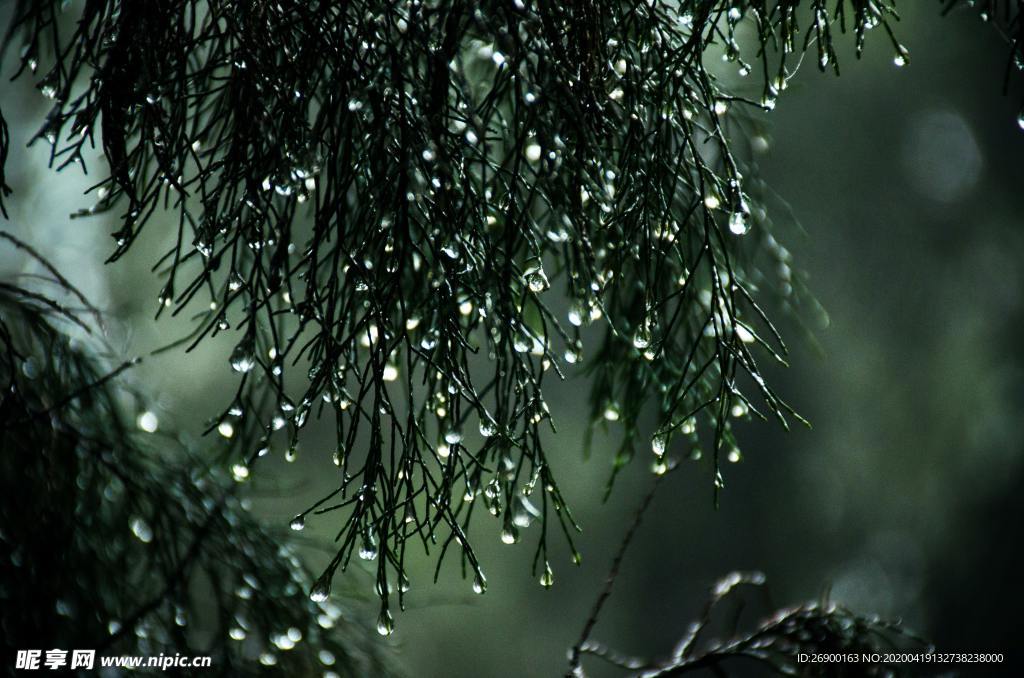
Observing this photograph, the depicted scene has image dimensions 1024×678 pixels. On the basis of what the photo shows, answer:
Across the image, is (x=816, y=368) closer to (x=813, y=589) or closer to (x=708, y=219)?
(x=813, y=589)

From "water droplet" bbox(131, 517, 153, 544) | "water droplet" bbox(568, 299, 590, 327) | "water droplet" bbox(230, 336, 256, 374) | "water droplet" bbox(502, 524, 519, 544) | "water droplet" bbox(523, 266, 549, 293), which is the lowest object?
"water droplet" bbox(502, 524, 519, 544)

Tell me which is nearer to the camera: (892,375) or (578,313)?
(578,313)

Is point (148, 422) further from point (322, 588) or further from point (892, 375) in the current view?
point (892, 375)

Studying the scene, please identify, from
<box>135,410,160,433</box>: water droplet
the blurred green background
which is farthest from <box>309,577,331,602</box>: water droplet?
the blurred green background

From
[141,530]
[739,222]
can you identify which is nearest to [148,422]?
[141,530]

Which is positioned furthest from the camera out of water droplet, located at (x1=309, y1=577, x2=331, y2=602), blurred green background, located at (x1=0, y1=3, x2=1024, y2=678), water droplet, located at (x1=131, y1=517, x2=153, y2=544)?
blurred green background, located at (x1=0, y1=3, x2=1024, y2=678)

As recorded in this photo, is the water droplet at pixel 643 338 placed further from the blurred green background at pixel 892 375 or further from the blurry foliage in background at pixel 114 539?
the blurred green background at pixel 892 375

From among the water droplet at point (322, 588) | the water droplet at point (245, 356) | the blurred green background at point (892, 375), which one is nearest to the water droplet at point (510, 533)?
the water droplet at point (322, 588)

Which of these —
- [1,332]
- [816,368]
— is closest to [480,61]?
[1,332]

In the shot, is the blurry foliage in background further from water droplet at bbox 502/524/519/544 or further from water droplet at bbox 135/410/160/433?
water droplet at bbox 502/524/519/544
